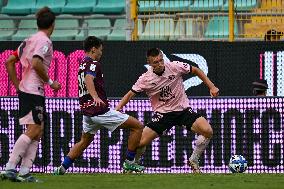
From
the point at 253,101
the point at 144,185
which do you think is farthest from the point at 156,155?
the point at 144,185

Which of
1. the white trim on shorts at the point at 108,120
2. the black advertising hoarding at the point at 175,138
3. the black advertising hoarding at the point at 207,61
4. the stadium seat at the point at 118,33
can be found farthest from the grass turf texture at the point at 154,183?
the stadium seat at the point at 118,33

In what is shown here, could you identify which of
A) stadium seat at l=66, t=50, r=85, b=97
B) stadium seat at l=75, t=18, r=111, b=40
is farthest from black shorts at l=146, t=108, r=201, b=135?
stadium seat at l=75, t=18, r=111, b=40

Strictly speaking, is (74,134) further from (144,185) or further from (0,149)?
(144,185)

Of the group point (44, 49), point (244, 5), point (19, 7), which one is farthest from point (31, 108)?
point (19, 7)

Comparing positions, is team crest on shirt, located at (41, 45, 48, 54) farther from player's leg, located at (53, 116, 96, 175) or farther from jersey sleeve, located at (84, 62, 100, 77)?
player's leg, located at (53, 116, 96, 175)

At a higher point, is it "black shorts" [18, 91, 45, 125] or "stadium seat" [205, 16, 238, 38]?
"stadium seat" [205, 16, 238, 38]

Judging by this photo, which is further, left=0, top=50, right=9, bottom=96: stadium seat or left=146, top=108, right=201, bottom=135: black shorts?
left=0, top=50, right=9, bottom=96: stadium seat

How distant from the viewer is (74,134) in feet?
50.0

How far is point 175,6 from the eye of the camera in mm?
18422

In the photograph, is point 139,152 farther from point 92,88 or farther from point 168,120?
point 92,88

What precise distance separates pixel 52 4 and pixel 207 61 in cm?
645

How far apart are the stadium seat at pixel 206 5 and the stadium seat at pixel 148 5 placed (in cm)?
73

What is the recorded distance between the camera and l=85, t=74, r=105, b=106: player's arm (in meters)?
12.4

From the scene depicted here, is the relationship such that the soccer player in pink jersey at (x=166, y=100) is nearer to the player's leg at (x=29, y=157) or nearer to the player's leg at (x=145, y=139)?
the player's leg at (x=145, y=139)
